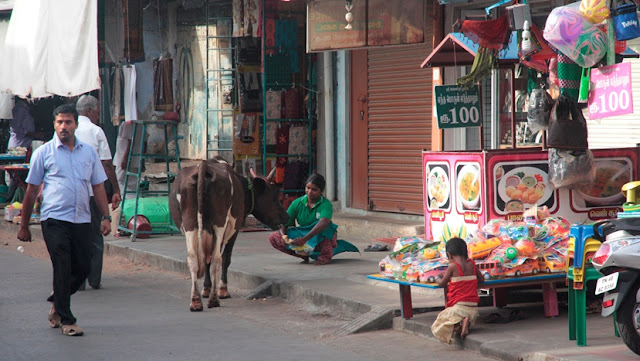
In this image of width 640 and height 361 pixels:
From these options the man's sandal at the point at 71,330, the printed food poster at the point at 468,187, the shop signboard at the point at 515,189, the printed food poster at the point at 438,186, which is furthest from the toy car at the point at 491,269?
the man's sandal at the point at 71,330

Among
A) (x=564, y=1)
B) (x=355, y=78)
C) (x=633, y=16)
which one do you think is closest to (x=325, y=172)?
(x=355, y=78)

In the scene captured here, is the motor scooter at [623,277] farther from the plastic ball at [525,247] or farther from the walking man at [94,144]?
the walking man at [94,144]

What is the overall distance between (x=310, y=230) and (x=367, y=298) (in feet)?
7.44

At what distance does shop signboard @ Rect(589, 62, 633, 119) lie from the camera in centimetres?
693

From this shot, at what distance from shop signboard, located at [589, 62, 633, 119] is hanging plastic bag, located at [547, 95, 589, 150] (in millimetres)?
739

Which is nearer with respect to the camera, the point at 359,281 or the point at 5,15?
the point at 359,281

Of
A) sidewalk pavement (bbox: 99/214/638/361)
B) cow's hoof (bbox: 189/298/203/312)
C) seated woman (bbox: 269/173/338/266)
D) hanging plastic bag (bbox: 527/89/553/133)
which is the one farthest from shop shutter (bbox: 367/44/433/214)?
cow's hoof (bbox: 189/298/203/312)

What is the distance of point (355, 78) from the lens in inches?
575

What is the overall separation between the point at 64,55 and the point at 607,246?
10.0 m

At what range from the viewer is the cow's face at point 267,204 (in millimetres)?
10422

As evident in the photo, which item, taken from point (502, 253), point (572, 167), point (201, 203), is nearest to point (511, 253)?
point (502, 253)

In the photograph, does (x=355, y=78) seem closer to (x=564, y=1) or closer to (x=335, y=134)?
(x=335, y=134)

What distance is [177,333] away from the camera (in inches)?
307

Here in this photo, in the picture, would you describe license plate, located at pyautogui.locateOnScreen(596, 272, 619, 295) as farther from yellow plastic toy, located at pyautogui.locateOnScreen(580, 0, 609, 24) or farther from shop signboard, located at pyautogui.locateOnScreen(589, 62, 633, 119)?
yellow plastic toy, located at pyautogui.locateOnScreen(580, 0, 609, 24)
